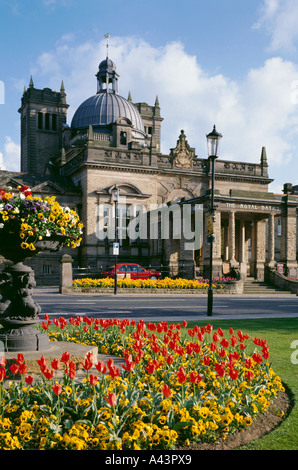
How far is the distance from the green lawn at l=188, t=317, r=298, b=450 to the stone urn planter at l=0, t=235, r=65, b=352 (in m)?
4.02

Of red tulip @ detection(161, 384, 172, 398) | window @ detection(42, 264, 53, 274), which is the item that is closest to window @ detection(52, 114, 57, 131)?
window @ detection(42, 264, 53, 274)

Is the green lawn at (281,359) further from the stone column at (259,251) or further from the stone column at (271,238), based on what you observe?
the stone column at (271,238)

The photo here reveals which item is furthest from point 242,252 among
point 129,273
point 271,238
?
point 129,273

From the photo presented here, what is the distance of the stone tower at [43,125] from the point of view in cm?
6138

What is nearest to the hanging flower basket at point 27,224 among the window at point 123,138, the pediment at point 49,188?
the pediment at point 49,188

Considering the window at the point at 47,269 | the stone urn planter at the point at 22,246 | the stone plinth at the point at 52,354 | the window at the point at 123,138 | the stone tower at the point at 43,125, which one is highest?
the stone tower at the point at 43,125

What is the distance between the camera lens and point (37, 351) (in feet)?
25.2

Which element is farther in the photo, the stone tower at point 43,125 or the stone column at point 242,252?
the stone tower at point 43,125

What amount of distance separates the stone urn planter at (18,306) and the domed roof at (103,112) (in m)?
51.0

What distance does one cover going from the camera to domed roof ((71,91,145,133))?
57844 mm

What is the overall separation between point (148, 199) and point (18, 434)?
148 ft

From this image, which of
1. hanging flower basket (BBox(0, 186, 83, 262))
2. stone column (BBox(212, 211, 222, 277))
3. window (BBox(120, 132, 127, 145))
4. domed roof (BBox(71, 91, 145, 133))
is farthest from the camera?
domed roof (BBox(71, 91, 145, 133))

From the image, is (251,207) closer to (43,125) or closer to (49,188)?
(49,188)

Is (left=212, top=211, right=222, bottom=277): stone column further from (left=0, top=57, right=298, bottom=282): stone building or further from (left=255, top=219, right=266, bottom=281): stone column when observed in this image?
(left=255, top=219, right=266, bottom=281): stone column
